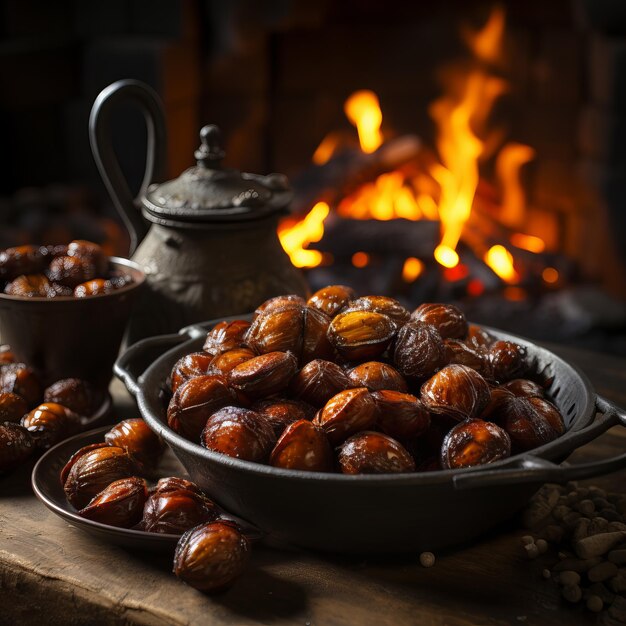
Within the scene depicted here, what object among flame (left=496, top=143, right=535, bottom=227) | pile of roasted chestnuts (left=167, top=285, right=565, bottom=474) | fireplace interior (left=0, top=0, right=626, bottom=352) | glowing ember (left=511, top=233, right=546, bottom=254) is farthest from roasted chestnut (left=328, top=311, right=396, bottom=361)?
flame (left=496, top=143, right=535, bottom=227)

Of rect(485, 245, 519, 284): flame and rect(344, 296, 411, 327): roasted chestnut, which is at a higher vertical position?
rect(344, 296, 411, 327): roasted chestnut

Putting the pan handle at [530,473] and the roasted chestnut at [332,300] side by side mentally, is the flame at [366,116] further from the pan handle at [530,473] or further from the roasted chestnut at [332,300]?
the pan handle at [530,473]

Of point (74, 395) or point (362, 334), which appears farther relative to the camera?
point (74, 395)

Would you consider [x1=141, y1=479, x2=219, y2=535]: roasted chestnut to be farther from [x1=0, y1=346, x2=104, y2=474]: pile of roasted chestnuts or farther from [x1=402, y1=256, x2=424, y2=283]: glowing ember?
[x1=402, y1=256, x2=424, y2=283]: glowing ember

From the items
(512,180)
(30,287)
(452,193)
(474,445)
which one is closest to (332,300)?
(474,445)

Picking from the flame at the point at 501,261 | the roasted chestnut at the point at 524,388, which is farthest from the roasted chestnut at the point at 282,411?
the flame at the point at 501,261

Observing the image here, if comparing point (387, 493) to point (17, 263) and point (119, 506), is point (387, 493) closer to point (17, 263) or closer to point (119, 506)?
point (119, 506)
